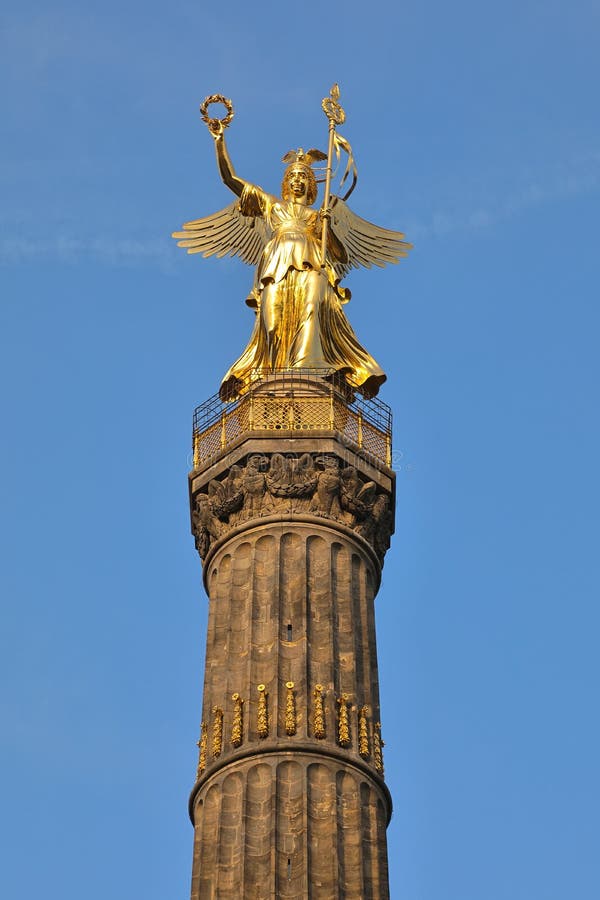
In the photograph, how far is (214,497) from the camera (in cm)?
4731

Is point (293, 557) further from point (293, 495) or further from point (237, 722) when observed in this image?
point (237, 722)

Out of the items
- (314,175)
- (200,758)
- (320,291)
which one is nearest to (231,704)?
(200,758)

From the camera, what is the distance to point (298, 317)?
5094 cm

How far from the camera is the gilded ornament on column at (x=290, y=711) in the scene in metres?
42.2

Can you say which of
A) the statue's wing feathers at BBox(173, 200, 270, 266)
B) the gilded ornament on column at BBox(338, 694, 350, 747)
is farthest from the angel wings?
the gilded ornament on column at BBox(338, 694, 350, 747)

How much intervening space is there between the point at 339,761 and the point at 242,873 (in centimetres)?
325

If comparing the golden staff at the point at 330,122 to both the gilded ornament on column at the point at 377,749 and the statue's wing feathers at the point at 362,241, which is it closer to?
the statue's wing feathers at the point at 362,241

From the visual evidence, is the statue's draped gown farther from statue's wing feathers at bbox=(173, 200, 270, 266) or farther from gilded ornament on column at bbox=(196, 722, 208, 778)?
gilded ornament on column at bbox=(196, 722, 208, 778)

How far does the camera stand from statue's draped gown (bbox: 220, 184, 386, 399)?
49969 millimetres

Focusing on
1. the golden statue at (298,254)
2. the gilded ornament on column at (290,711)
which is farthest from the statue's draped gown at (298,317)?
the gilded ornament on column at (290,711)

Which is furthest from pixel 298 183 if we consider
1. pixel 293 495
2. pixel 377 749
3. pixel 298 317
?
pixel 377 749

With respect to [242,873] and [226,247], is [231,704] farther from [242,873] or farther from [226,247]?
[226,247]

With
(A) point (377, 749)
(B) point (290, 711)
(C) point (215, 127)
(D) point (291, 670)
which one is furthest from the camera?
(C) point (215, 127)

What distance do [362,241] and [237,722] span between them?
54.3 feet
